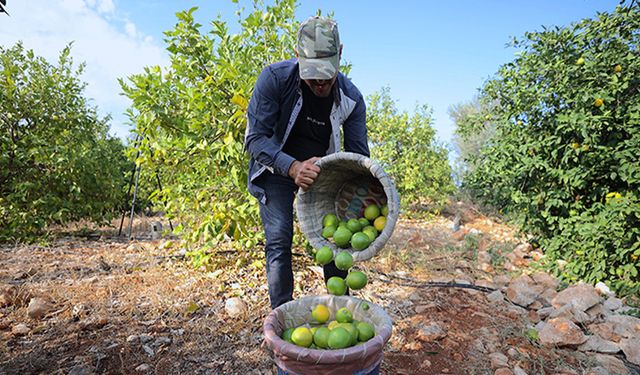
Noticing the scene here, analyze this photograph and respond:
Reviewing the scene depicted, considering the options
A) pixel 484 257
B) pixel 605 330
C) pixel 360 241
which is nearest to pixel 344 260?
pixel 360 241

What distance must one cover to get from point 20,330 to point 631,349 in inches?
162

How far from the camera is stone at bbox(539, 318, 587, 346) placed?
260 cm

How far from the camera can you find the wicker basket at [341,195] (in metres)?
1.80

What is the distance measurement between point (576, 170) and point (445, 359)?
8.86ft

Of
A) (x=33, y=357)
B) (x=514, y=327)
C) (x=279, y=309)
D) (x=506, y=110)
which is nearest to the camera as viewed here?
(x=279, y=309)

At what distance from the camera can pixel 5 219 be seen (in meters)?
5.41

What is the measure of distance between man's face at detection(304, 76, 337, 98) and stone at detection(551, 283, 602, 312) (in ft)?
8.81

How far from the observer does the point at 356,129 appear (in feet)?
7.80

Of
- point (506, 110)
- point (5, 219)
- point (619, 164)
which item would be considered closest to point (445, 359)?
point (619, 164)

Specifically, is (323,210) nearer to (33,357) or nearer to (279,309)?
(279,309)

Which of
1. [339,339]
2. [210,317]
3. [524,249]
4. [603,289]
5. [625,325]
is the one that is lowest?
[210,317]

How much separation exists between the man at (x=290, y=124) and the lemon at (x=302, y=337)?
510mm

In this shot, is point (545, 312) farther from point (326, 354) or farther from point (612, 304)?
point (326, 354)

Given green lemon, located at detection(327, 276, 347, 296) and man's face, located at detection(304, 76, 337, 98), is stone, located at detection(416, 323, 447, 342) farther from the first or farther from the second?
man's face, located at detection(304, 76, 337, 98)
